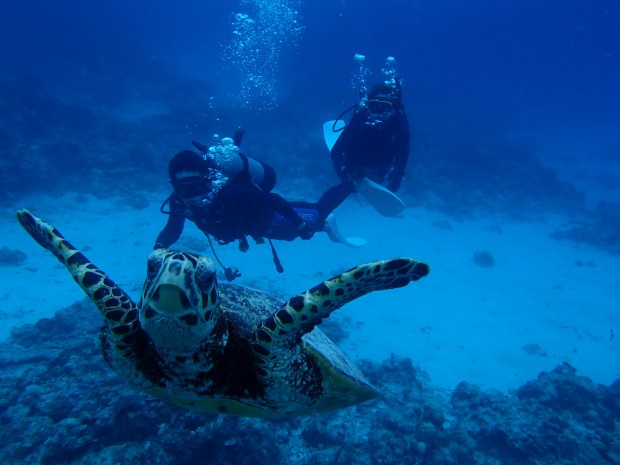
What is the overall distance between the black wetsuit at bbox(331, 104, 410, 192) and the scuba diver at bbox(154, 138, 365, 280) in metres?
1.85

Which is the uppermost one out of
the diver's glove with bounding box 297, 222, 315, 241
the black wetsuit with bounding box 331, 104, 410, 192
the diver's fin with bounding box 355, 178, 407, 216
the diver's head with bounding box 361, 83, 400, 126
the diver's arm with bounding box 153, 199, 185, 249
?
the diver's head with bounding box 361, 83, 400, 126

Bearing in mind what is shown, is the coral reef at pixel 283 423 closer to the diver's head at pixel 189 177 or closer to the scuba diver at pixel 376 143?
the diver's head at pixel 189 177

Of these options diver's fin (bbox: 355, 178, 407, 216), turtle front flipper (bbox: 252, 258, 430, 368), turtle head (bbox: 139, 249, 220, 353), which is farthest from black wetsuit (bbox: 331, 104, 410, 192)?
turtle head (bbox: 139, 249, 220, 353)

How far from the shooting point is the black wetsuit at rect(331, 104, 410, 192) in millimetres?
7527

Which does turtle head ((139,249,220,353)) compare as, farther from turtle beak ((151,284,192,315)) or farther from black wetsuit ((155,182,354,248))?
black wetsuit ((155,182,354,248))

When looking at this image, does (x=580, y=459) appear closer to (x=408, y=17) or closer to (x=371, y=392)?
(x=371, y=392)

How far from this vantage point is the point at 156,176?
17422 mm

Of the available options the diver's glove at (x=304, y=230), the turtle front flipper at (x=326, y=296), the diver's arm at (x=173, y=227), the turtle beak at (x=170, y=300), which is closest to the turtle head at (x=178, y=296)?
the turtle beak at (x=170, y=300)

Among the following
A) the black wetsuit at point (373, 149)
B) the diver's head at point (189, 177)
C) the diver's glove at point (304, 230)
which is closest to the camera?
the diver's head at point (189, 177)

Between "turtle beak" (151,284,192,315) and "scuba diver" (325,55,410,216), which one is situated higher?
"scuba diver" (325,55,410,216)

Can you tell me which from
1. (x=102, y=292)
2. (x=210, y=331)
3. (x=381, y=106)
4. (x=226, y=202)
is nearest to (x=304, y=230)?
(x=226, y=202)

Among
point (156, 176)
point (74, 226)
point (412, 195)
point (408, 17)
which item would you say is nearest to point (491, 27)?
point (408, 17)

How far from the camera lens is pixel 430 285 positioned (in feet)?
40.7

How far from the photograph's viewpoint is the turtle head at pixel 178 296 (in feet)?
4.68
